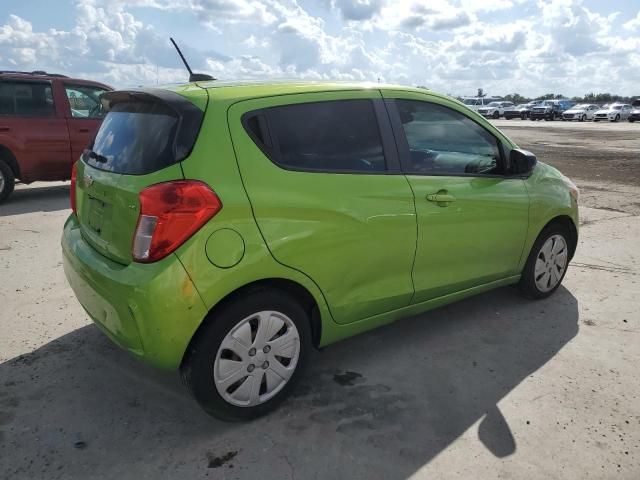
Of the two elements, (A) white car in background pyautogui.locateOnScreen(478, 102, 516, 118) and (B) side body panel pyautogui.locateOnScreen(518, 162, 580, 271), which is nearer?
(B) side body panel pyautogui.locateOnScreen(518, 162, 580, 271)

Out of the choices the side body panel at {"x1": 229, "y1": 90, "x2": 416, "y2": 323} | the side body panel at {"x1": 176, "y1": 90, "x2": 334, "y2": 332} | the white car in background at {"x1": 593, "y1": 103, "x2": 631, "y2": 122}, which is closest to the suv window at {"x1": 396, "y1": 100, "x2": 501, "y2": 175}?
the side body panel at {"x1": 229, "y1": 90, "x2": 416, "y2": 323}

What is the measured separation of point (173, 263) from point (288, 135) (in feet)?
2.96

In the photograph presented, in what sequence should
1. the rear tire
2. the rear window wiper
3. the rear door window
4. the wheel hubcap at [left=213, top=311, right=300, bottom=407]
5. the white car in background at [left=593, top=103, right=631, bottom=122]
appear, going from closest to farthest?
1. the wheel hubcap at [left=213, top=311, right=300, bottom=407]
2. the rear door window
3. the rear window wiper
4. the rear tire
5. the white car in background at [left=593, top=103, right=631, bottom=122]

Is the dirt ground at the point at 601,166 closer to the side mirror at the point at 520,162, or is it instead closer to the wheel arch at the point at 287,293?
the side mirror at the point at 520,162

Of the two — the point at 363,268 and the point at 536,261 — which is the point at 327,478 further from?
the point at 536,261

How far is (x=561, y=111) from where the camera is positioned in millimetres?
44875

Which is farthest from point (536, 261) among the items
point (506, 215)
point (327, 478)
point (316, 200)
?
point (327, 478)

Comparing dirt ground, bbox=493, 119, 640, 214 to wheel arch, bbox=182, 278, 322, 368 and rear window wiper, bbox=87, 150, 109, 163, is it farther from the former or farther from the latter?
rear window wiper, bbox=87, 150, 109, 163

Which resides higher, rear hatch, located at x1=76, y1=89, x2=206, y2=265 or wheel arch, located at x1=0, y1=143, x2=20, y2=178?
rear hatch, located at x1=76, y1=89, x2=206, y2=265

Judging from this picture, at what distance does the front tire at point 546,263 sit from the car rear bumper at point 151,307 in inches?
111

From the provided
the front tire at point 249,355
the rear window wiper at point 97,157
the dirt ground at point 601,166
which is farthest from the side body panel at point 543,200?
the dirt ground at point 601,166

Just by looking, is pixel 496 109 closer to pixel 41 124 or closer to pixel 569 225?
pixel 41 124

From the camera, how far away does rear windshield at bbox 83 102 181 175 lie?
2.62m

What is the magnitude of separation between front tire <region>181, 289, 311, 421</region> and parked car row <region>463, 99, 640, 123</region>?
3762 cm
